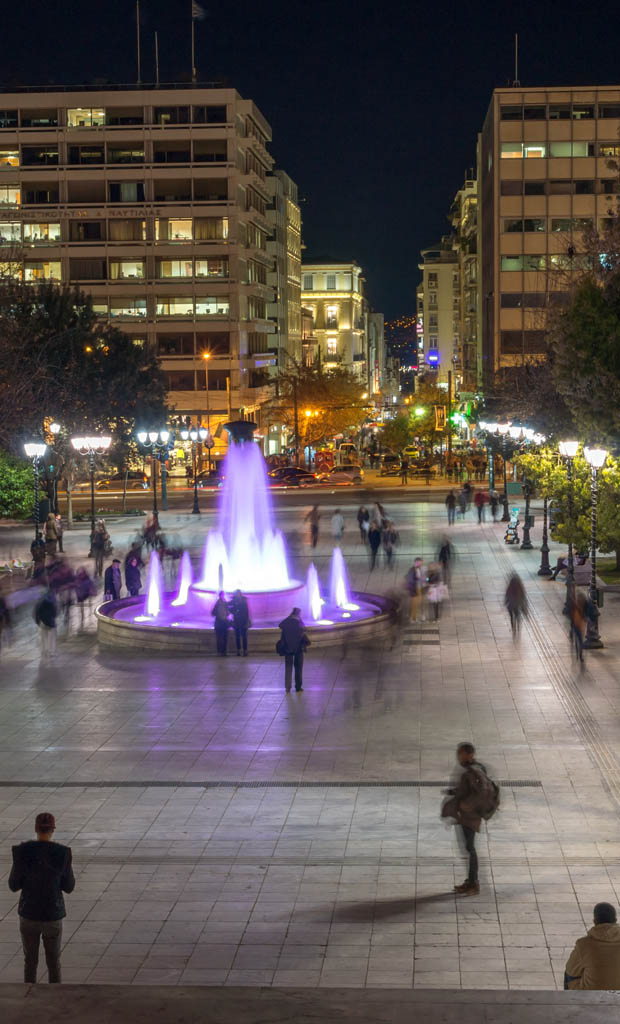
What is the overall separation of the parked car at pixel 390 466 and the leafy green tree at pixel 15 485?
34.6m

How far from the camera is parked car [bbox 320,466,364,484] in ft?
254

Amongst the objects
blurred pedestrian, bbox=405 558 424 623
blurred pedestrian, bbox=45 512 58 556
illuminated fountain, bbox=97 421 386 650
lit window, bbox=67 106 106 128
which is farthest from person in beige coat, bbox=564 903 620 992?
lit window, bbox=67 106 106 128

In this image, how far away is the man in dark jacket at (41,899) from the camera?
30.2ft

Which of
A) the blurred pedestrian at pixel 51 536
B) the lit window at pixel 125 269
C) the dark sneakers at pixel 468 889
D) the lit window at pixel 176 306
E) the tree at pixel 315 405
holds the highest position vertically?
the lit window at pixel 125 269

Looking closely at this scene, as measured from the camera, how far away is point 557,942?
1036 cm

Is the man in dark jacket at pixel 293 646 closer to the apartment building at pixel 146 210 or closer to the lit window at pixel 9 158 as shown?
the apartment building at pixel 146 210

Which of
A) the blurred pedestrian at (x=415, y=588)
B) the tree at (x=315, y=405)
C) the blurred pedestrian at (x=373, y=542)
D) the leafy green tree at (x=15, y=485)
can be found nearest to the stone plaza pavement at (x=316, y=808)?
the blurred pedestrian at (x=415, y=588)

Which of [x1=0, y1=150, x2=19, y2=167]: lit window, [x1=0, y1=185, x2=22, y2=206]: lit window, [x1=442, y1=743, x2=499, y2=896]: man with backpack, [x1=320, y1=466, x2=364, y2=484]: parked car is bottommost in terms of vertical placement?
[x1=442, y1=743, x2=499, y2=896]: man with backpack

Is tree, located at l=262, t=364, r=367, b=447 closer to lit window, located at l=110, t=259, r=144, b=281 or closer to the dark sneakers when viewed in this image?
lit window, located at l=110, t=259, r=144, b=281

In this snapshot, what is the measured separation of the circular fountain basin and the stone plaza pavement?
2.11 ft

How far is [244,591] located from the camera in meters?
27.6

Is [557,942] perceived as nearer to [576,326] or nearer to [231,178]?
[576,326]

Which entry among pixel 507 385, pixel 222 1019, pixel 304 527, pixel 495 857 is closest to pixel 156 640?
pixel 495 857

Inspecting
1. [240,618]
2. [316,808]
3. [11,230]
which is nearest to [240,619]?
[240,618]
